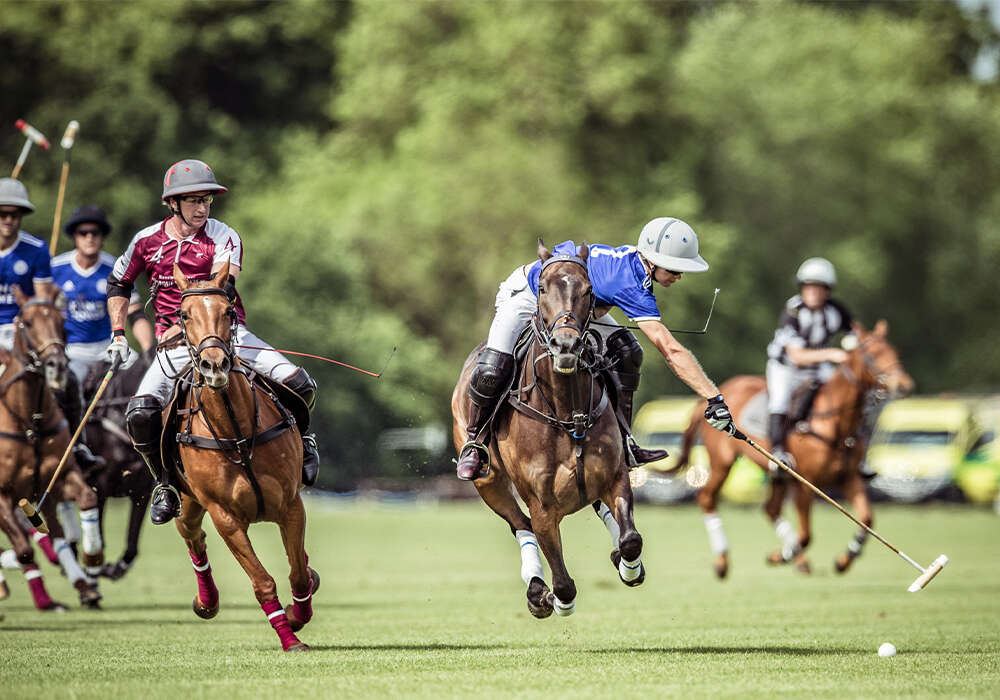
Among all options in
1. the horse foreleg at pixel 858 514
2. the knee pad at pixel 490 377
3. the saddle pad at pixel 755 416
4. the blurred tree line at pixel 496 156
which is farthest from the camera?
the blurred tree line at pixel 496 156

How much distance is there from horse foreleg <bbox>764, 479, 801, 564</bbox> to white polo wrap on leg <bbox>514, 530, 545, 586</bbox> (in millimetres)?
7877

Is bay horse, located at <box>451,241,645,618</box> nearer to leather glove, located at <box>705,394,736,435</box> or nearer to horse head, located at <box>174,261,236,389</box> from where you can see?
leather glove, located at <box>705,394,736,435</box>

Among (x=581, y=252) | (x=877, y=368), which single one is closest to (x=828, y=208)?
(x=877, y=368)

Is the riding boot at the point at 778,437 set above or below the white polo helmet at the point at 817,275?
below

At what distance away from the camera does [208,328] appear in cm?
978

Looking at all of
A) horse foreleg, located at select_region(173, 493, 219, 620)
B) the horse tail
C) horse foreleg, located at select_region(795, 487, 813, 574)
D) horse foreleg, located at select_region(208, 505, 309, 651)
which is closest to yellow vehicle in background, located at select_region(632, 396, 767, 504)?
the horse tail

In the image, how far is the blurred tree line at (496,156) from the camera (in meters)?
42.0

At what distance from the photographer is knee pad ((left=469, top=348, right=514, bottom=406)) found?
10.8 m

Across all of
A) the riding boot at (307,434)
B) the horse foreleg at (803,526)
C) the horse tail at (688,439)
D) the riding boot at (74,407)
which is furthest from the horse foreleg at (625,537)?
the horse tail at (688,439)

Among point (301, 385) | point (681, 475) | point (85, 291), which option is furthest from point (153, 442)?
point (681, 475)

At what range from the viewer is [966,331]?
53750 mm

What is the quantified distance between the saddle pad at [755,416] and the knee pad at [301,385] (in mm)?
9436

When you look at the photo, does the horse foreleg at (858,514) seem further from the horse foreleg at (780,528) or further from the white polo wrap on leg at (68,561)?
the white polo wrap on leg at (68,561)

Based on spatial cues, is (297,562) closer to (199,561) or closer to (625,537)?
(199,561)
